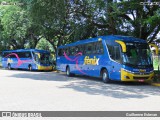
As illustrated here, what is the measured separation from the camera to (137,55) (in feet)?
63.9

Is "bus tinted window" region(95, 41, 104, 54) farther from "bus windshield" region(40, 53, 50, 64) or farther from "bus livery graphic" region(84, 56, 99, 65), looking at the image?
"bus windshield" region(40, 53, 50, 64)

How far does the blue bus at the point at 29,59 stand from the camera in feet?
120

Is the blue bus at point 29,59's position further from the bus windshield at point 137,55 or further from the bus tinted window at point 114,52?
the bus windshield at point 137,55

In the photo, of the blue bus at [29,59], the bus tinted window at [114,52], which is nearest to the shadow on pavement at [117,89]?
the bus tinted window at [114,52]

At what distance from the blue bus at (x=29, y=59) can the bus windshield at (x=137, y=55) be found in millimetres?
18099

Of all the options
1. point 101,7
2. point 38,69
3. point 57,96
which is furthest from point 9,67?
point 57,96

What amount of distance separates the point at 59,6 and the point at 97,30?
580 centimetres

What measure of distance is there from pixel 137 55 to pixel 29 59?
20.8m

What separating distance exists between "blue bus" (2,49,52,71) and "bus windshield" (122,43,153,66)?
713 inches

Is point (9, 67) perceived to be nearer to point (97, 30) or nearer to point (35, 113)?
point (97, 30)

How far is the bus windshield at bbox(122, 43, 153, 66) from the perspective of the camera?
1917 cm

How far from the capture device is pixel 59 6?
2488cm

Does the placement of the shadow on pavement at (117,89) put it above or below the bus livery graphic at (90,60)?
below

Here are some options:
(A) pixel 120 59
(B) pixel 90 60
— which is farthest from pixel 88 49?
(A) pixel 120 59
